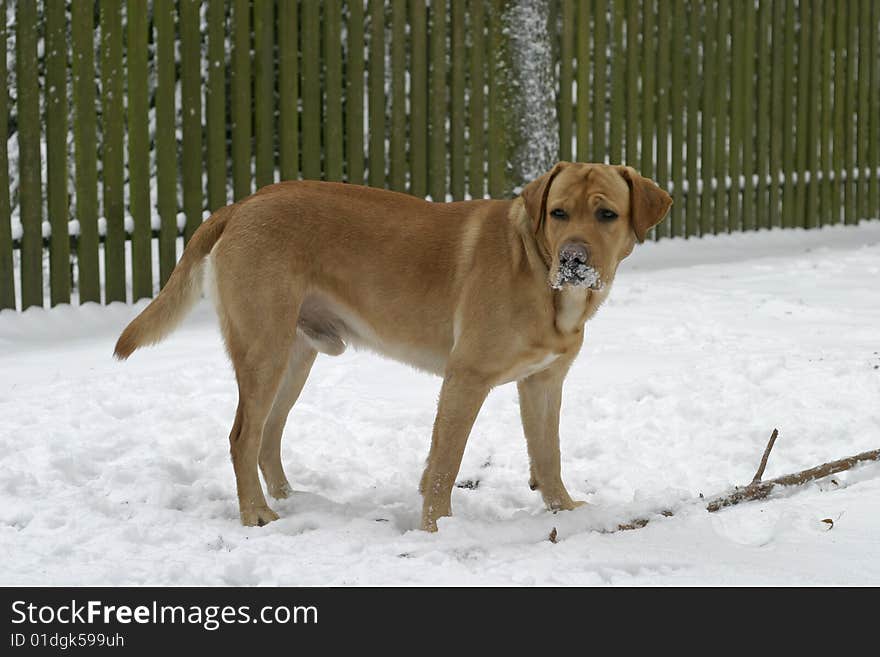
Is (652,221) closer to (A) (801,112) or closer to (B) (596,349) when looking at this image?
(B) (596,349)

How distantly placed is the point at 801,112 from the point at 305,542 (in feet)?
28.6

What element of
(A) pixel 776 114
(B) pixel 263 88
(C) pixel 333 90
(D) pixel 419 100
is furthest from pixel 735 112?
(B) pixel 263 88

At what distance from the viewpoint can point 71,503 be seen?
4266 mm

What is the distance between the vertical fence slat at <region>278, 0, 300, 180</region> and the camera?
24.9ft

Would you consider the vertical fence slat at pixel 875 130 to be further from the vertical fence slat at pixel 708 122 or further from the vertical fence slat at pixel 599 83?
the vertical fence slat at pixel 599 83

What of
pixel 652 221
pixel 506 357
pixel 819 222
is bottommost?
pixel 819 222

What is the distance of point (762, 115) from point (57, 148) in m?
6.63

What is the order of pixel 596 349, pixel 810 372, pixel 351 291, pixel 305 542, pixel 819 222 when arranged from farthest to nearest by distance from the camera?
pixel 819 222 → pixel 596 349 → pixel 810 372 → pixel 351 291 → pixel 305 542

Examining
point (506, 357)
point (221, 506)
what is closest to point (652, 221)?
point (506, 357)

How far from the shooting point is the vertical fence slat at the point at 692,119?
400 inches

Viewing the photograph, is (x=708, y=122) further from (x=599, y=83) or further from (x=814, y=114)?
(x=814, y=114)

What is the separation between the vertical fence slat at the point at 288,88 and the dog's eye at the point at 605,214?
394 cm

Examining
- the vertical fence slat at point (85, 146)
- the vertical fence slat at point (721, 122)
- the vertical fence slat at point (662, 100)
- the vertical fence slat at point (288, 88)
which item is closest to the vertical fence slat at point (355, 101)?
the vertical fence slat at point (288, 88)

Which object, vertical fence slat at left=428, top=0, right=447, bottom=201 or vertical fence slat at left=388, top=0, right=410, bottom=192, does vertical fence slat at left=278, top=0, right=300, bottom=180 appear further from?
vertical fence slat at left=428, top=0, right=447, bottom=201
